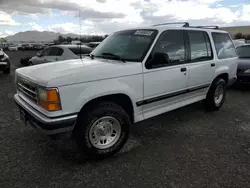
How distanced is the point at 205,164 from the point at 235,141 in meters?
1.08

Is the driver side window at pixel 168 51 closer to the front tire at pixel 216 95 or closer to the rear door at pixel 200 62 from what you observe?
the rear door at pixel 200 62

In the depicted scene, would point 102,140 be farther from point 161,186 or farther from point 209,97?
point 209,97

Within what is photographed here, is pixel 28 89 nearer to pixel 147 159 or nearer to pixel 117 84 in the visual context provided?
pixel 117 84

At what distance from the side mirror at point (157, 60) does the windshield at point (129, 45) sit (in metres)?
0.15

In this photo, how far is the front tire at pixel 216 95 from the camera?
4.89 m

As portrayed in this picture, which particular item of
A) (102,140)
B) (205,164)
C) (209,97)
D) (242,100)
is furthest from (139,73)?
(242,100)

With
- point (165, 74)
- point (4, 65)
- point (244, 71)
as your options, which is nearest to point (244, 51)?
point (244, 71)

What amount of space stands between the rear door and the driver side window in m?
0.26

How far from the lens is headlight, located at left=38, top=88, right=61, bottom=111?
2.56 m

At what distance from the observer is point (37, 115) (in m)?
2.75

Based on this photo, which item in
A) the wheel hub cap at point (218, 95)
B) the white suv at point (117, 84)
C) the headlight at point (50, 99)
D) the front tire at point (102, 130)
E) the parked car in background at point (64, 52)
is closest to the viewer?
the headlight at point (50, 99)

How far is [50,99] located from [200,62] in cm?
313

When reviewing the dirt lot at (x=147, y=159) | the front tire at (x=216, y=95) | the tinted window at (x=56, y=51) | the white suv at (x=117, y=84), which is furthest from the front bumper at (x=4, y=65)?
the front tire at (x=216, y=95)

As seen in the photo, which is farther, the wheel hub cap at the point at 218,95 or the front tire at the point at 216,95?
the wheel hub cap at the point at 218,95
